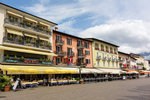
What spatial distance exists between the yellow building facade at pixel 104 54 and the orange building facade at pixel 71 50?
7.35 feet

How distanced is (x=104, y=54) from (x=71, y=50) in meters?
15.8

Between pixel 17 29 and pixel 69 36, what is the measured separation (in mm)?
13061

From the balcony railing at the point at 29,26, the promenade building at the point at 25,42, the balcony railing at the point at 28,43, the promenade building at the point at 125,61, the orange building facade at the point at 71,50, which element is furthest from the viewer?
the promenade building at the point at 125,61

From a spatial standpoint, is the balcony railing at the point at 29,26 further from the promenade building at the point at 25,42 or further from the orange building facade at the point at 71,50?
the orange building facade at the point at 71,50

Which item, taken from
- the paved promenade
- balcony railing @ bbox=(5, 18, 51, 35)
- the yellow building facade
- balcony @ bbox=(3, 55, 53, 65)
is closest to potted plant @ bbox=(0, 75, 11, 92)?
the paved promenade

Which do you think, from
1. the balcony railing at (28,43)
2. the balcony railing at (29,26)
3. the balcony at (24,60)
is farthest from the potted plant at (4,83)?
the balcony railing at (29,26)

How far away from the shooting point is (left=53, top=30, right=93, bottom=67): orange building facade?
29927 millimetres

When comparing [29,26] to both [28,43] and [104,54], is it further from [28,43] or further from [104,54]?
[104,54]

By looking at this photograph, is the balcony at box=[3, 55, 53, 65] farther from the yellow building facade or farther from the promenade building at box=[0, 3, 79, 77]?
the yellow building facade

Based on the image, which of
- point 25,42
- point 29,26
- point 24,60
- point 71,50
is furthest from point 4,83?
point 71,50

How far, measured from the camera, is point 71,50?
33.7 meters

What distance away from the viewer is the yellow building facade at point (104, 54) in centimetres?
4141

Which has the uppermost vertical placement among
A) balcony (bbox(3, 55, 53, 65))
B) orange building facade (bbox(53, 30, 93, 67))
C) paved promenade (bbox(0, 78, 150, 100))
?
orange building facade (bbox(53, 30, 93, 67))

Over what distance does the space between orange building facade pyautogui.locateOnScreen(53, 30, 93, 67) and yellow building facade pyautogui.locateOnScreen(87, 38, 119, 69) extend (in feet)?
7.35
